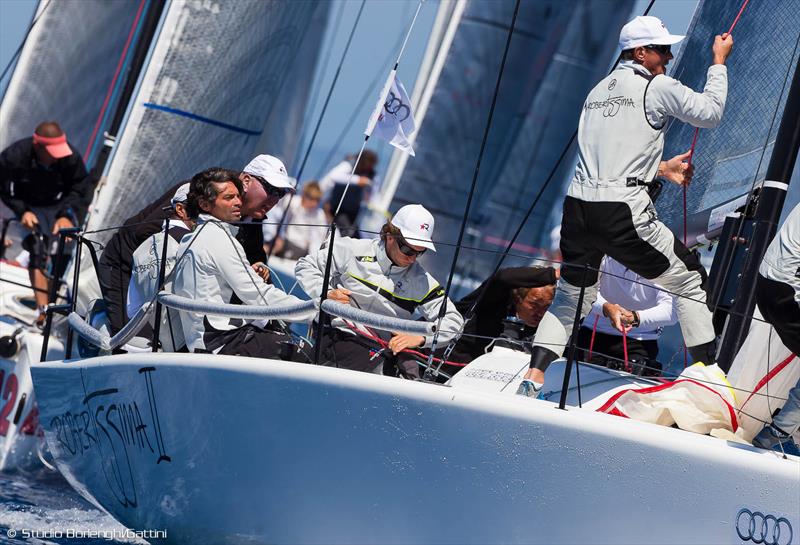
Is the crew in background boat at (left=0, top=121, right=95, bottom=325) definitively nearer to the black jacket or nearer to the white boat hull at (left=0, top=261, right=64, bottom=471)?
the black jacket

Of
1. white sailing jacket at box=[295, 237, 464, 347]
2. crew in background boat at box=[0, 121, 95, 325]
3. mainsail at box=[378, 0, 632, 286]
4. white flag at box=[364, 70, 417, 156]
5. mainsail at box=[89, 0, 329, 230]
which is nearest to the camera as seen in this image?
white sailing jacket at box=[295, 237, 464, 347]

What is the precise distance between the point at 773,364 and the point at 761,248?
0.80 meters

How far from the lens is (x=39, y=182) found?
817 centimetres

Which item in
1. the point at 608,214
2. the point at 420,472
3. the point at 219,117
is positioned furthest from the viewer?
the point at 219,117

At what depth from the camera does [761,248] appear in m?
4.89

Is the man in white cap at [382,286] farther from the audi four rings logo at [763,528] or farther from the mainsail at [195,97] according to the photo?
the mainsail at [195,97]

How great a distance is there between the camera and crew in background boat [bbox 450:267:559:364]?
5.44 m

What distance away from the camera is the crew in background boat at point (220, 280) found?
470 cm

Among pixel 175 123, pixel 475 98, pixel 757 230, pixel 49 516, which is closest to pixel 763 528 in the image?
pixel 757 230

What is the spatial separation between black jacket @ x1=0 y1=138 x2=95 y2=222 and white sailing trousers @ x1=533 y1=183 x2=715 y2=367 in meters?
4.50

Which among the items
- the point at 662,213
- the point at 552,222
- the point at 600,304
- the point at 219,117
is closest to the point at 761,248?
the point at 600,304

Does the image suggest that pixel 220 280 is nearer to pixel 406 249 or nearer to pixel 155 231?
pixel 406 249

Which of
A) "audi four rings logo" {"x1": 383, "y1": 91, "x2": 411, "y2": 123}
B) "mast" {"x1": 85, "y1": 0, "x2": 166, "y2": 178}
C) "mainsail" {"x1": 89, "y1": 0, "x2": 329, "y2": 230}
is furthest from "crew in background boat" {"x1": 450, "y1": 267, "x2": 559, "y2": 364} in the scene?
"mast" {"x1": 85, "y1": 0, "x2": 166, "y2": 178}

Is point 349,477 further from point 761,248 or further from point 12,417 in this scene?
point 12,417
